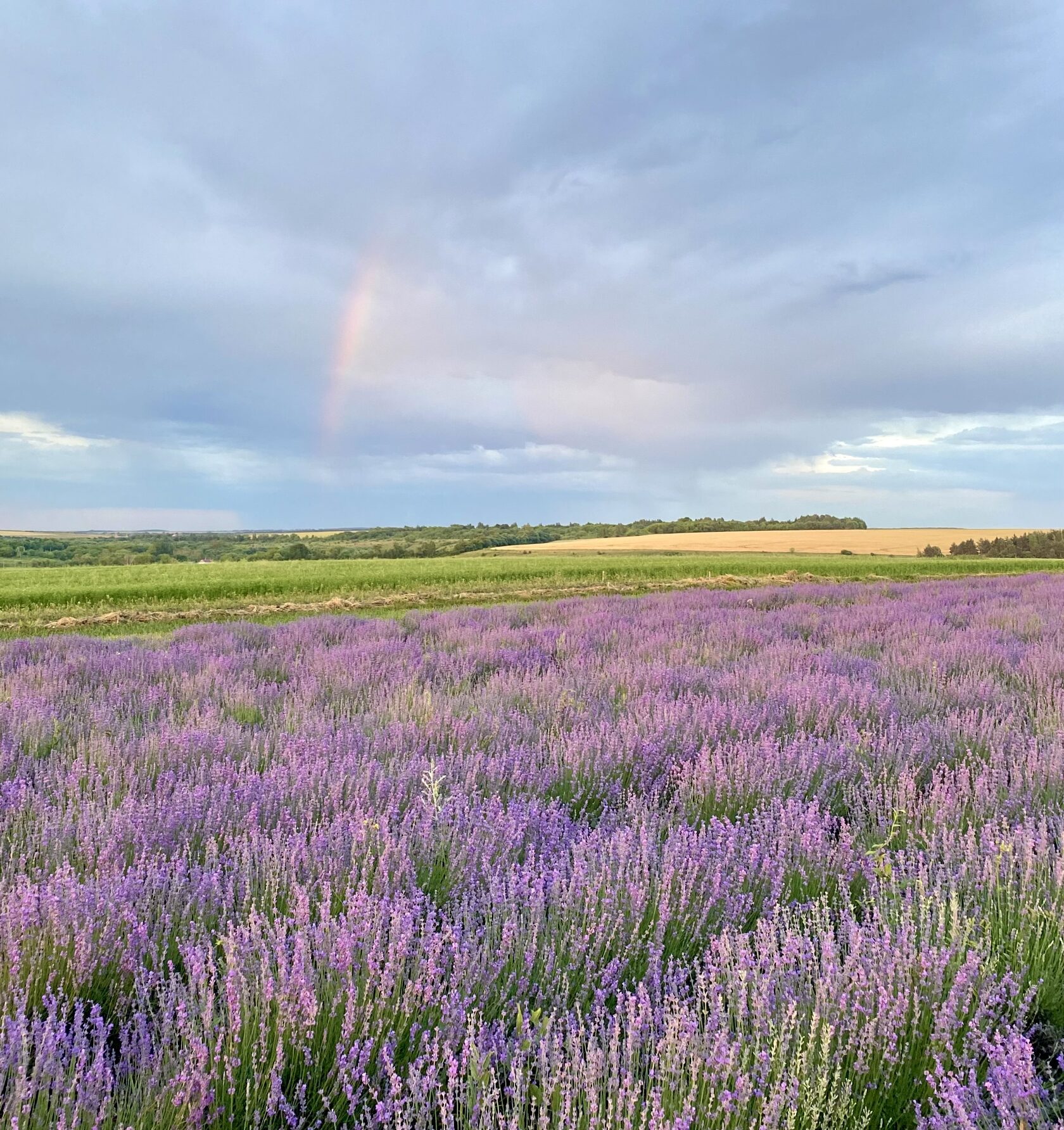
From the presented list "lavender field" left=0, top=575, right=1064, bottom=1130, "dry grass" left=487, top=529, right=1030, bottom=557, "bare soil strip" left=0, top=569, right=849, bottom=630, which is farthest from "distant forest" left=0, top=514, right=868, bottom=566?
"lavender field" left=0, top=575, right=1064, bottom=1130

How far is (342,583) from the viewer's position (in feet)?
73.6

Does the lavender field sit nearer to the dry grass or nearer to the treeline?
the dry grass

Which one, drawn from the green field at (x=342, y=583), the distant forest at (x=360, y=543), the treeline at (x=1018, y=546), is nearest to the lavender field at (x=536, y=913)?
the green field at (x=342, y=583)

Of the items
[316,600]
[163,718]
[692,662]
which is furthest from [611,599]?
[316,600]

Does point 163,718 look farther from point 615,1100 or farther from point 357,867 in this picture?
point 615,1100

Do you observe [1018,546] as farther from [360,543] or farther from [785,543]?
[360,543]

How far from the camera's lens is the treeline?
49125mm

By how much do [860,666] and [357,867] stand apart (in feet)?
15.4

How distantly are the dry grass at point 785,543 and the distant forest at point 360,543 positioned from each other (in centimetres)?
733

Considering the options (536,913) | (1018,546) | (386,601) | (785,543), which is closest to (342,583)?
(386,601)

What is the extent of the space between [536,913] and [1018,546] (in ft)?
205

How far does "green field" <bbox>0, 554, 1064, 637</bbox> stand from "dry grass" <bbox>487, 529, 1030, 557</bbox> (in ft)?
33.5

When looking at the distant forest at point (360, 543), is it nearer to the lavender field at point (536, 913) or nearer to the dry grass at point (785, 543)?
the dry grass at point (785, 543)

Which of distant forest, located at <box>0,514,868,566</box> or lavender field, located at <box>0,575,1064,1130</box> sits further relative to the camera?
distant forest, located at <box>0,514,868,566</box>
